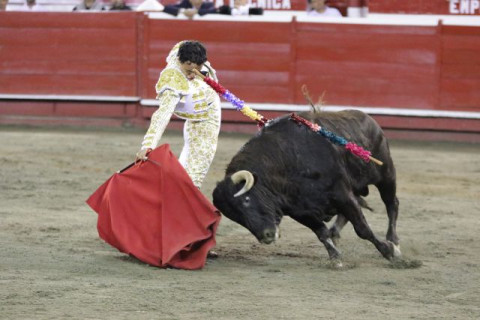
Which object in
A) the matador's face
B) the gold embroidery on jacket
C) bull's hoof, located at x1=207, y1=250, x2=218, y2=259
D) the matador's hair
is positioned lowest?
bull's hoof, located at x1=207, y1=250, x2=218, y2=259

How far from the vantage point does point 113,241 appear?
5207 mm

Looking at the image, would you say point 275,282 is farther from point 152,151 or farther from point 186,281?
point 152,151

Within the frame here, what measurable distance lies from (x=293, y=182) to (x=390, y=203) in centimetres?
89

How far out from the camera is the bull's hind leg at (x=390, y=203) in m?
5.64

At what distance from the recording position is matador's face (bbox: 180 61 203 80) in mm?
5191

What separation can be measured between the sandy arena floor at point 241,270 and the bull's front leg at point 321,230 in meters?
0.09

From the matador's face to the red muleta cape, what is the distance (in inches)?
14.4

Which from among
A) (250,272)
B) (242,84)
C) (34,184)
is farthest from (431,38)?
(250,272)

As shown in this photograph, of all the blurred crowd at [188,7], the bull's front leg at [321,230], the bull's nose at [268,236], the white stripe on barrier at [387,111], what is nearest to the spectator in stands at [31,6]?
the blurred crowd at [188,7]

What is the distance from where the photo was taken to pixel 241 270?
199 inches

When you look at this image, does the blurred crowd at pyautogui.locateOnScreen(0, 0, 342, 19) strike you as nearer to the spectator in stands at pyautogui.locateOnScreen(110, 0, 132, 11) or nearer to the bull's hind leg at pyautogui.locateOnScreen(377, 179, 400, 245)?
the spectator in stands at pyautogui.locateOnScreen(110, 0, 132, 11)

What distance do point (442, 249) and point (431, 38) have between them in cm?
523

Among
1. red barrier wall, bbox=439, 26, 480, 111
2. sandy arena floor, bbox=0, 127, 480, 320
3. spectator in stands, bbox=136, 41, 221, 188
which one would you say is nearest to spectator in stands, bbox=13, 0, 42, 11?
sandy arena floor, bbox=0, 127, 480, 320

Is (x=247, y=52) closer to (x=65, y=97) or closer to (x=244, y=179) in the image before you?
(x=65, y=97)
